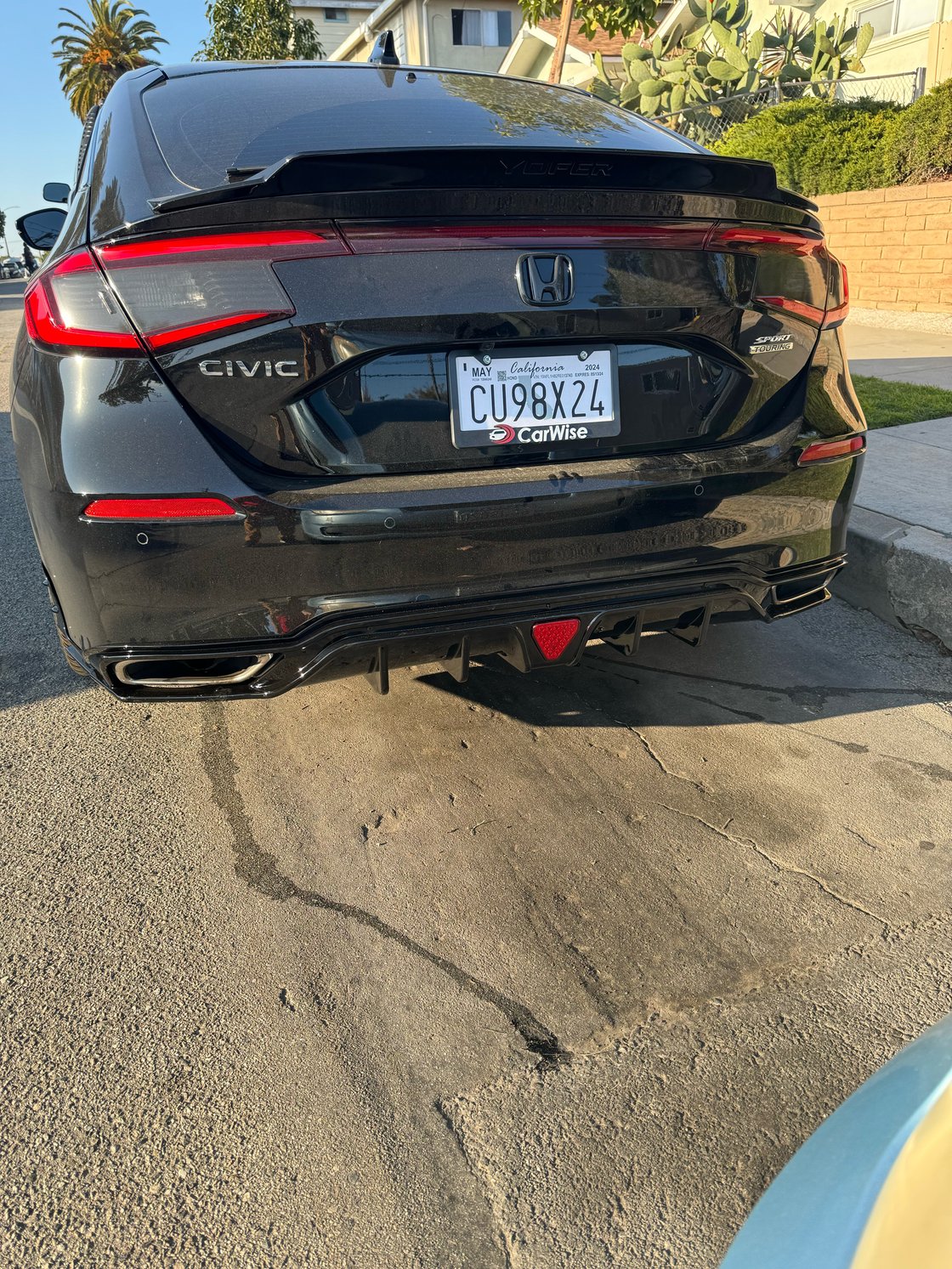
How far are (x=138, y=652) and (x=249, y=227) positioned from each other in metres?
0.92

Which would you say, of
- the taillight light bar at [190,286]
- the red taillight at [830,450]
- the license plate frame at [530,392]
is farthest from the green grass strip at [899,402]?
the taillight light bar at [190,286]

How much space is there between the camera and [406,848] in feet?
8.32

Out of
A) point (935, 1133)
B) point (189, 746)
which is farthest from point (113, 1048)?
point (935, 1133)

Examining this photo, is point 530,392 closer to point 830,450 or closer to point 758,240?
point 758,240

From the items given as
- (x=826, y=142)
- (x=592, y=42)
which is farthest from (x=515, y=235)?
(x=592, y=42)

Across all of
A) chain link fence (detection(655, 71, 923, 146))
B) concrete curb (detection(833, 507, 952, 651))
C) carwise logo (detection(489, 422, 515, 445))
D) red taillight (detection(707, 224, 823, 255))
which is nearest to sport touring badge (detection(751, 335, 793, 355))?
red taillight (detection(707, 224, 823, 255))

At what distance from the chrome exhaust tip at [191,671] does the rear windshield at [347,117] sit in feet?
3.42

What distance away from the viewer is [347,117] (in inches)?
103

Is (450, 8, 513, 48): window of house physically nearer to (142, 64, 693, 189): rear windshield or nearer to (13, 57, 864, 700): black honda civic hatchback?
(142, 64, 693, 189): rear windshield

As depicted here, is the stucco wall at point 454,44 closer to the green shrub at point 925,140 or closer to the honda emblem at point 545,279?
the green shrub at point 925,140

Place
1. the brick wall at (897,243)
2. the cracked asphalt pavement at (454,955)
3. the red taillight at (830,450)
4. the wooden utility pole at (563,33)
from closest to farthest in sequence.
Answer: the cracked asphalt pavement at (454,955) → the red taillight at (830,450) → the brick wall at (897,243) → the wooden utility pole at (563,33)

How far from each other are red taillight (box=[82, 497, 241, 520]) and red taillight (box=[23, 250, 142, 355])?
0.99 feet

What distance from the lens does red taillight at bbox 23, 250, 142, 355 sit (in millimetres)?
2043

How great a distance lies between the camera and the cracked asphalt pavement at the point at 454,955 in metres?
1.65
